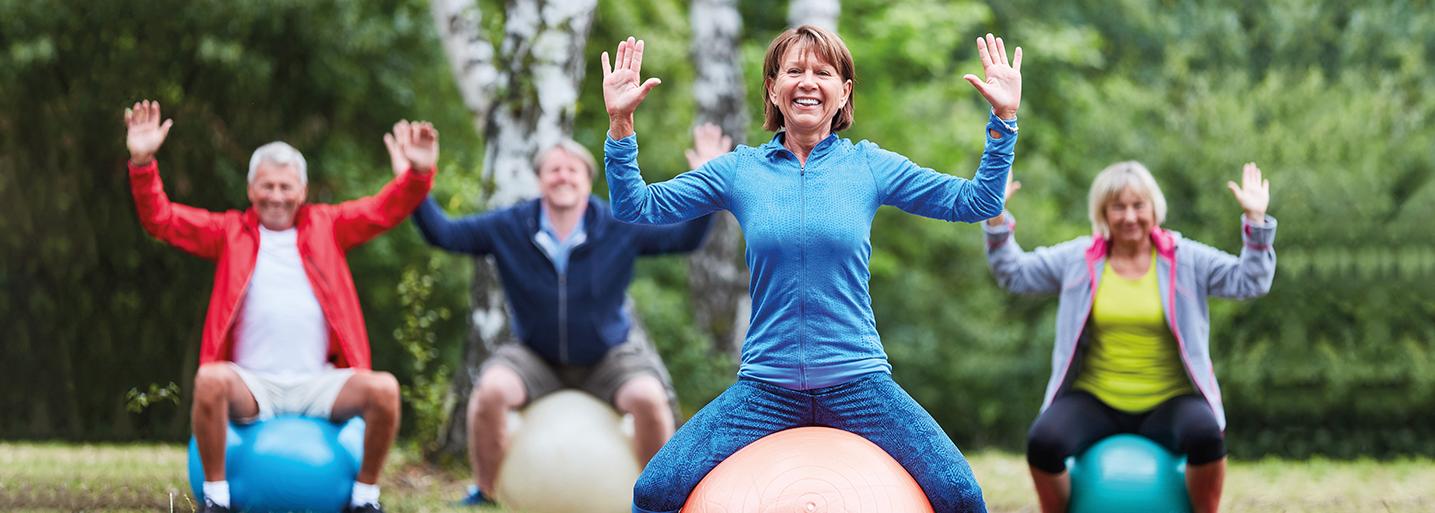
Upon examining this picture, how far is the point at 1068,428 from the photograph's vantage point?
6.32 metres

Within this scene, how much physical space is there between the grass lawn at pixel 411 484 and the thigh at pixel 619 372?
91 cm

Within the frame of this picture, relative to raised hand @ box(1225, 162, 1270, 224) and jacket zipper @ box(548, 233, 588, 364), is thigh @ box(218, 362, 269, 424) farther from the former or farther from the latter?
raised hand @ box(1225, 162, 1270, 224)

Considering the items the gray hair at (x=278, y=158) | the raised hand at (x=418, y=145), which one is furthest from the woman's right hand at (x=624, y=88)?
the gray hair at (x=278, y=158)

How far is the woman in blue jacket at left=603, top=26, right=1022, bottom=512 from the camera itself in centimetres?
426

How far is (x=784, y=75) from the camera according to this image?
173 inches

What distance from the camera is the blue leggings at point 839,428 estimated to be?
4.32 m

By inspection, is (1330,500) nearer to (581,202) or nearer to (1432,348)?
(581,202)

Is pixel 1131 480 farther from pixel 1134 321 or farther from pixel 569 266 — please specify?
pixel 569 266

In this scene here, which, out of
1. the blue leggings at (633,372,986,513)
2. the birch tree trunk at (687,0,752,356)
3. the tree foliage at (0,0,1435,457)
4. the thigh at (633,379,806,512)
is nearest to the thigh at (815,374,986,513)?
the blue leggings at (633,372,986,513)

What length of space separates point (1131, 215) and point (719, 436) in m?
2.93

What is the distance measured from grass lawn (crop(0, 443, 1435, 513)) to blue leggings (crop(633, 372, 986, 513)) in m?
3.13

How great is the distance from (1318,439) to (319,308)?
8.94m

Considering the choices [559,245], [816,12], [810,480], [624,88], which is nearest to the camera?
[810,480]

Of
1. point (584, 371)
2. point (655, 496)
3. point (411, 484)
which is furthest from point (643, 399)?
point (655, 496)
